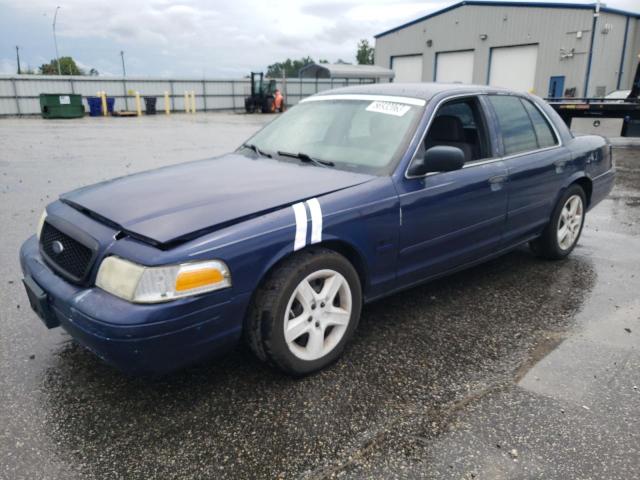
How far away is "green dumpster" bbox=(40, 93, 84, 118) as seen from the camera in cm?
2523

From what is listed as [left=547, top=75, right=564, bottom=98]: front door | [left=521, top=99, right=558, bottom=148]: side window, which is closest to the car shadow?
[left=521, top=99, right=558, bottom=148]: side window

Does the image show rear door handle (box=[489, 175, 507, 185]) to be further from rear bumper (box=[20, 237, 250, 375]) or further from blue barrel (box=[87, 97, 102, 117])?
blue barrel (box=[87, 97, 102, 117])

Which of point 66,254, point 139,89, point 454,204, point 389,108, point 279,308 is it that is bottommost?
point 279,308

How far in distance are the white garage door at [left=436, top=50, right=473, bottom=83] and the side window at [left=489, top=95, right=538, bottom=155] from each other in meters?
28.0

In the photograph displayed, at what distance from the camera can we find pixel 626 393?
2.73 metres

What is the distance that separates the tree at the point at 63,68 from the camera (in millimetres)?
75463

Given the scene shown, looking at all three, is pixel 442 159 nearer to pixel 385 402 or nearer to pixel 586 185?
pixel 385 402

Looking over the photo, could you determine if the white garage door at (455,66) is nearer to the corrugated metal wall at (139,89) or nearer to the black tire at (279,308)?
the corrugated metal wall at (139,89)

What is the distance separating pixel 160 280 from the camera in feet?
7.48

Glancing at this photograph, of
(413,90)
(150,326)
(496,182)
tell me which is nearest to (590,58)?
(496,182)

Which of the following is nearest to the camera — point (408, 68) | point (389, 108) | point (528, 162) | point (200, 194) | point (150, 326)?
point (150, 326)

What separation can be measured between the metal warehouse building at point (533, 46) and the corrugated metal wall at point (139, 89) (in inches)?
259

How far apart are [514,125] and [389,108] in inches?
48.4

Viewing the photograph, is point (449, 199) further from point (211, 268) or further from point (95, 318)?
point (95, 318)
